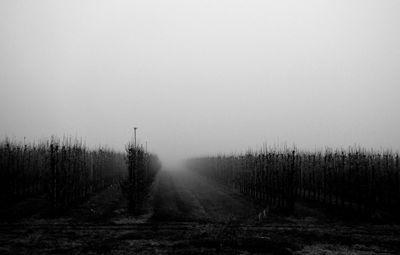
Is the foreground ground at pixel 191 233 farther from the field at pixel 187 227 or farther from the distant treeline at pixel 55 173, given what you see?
the distant treeline at pixel 55 173

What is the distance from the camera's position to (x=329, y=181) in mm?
24531

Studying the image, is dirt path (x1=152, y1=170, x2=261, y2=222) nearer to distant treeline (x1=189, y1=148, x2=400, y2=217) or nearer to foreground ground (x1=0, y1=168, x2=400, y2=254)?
foreground ground (x1=0, y1=168, x2=400, y2=254)

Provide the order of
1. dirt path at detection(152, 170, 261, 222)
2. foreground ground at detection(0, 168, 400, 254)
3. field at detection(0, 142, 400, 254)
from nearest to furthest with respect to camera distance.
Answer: foreground ground at detection(0, 168, 400, 254) → field at detection(0, 142, 400, 254) → dirt path at detection(152, 170, 261, 222)

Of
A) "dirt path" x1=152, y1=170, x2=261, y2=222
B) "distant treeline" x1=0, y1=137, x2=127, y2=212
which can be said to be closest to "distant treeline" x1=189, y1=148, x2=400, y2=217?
"dirt path" x1=152, y1=170, x2=261, y2=222

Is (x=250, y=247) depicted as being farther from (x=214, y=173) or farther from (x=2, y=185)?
(x=214, y=173)

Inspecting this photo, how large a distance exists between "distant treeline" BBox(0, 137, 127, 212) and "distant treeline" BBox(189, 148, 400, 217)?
1375 cm

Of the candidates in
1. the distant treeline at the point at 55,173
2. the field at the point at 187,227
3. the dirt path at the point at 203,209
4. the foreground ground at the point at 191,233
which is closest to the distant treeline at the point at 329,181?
the field at the point at 187,227

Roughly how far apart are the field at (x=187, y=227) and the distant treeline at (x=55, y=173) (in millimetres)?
1110

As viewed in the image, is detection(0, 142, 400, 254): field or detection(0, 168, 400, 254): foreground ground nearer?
detection(0, 168, 400, 254): foreground ground

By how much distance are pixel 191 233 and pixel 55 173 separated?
10947 millimetres

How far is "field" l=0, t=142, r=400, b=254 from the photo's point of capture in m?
12.4

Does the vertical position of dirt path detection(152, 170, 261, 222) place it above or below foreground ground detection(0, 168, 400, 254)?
below

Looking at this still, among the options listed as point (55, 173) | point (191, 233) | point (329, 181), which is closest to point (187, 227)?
point (191, 233)

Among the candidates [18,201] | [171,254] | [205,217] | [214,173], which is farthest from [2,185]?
[214,173]
